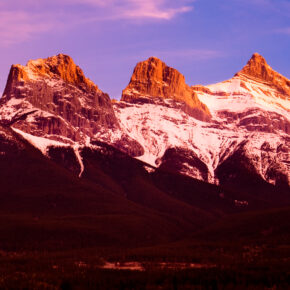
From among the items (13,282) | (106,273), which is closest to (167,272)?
(106,273)

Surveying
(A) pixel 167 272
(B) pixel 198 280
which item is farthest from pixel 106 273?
(B) pixel 198 280

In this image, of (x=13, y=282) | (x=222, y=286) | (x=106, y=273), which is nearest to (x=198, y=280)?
(x=222, y=286)

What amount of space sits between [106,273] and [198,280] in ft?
82.0

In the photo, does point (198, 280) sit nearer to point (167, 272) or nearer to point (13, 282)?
point (167, 272)

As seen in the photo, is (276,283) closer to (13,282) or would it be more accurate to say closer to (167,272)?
(167,272)

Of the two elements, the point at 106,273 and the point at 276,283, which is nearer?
the point at 276,283

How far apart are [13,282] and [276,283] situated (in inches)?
2140

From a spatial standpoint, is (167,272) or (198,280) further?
(167,272)

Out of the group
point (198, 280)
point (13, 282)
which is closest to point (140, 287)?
point (198, 280)

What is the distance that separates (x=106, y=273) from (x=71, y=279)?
17151 mm

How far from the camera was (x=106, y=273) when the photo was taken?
17950cm

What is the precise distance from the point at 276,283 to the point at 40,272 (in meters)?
56.6

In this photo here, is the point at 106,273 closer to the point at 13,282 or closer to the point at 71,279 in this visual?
the point at 71,279

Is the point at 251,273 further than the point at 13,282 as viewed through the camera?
Yes
